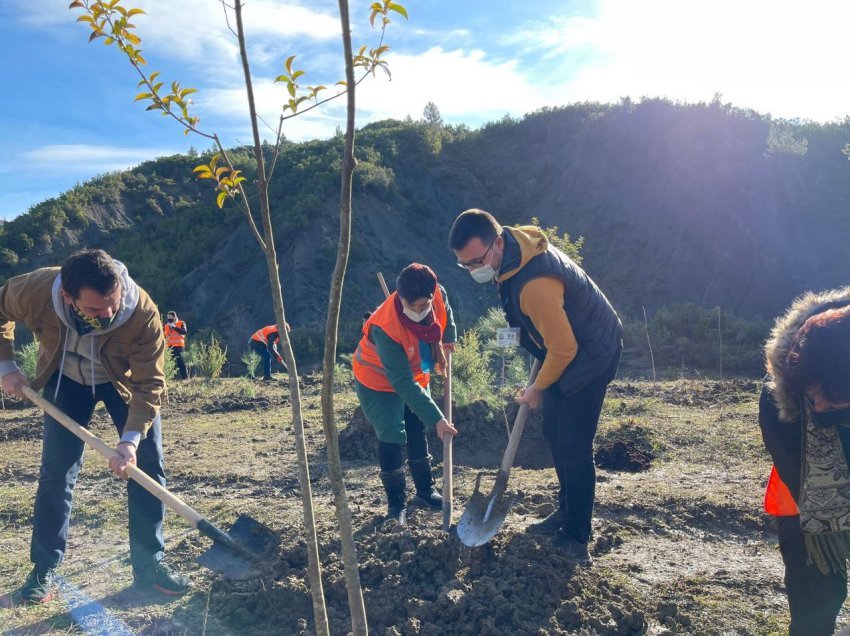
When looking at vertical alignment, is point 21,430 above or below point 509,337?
below

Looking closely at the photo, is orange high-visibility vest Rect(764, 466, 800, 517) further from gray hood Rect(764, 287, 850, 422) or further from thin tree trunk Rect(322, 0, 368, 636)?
thin tree trunk Rect(322, 0, 368, 636)

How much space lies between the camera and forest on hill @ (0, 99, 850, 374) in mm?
21750

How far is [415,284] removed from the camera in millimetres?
3707

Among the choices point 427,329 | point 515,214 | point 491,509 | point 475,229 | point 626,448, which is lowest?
point 626,448

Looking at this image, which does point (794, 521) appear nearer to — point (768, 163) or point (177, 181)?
point (768, 163)

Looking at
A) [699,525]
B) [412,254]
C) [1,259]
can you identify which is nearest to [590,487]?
[699,525]

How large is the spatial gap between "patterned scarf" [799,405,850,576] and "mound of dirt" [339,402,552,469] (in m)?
4.03

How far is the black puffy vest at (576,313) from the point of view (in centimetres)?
321

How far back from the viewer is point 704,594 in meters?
3.26

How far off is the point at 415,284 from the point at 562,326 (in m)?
0.94

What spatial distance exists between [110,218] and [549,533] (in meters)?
28.8

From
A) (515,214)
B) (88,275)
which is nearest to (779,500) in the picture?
(88,275)

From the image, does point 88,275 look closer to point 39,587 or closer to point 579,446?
point 39,587

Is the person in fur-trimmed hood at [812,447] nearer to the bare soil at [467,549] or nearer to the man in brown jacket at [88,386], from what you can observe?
the bare soil at [467,549]
